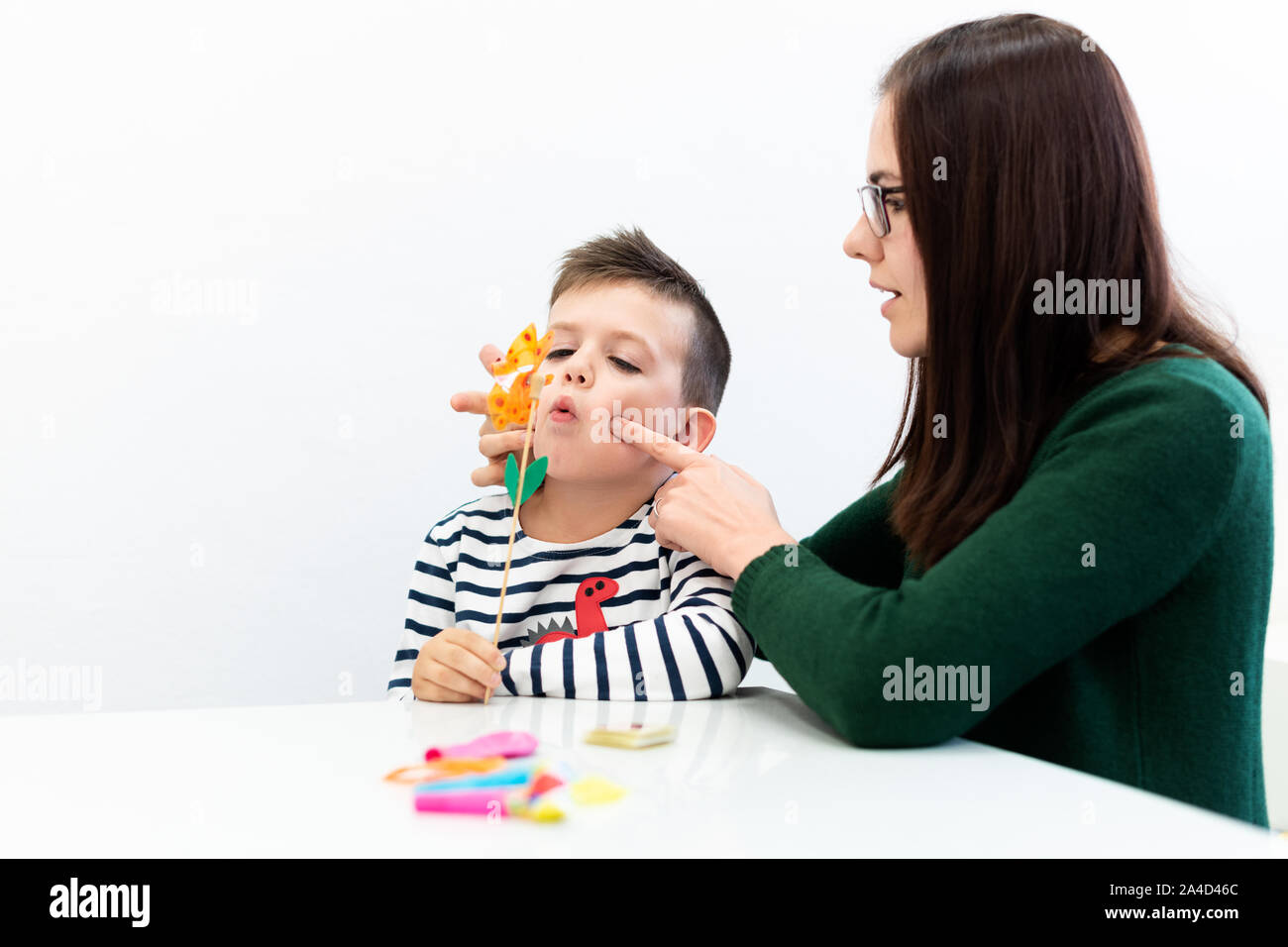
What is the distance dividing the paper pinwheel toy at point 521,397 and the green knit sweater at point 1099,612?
318mm

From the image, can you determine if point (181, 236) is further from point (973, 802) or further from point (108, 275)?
point (973, 802)

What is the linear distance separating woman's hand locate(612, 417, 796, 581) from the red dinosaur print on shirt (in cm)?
19

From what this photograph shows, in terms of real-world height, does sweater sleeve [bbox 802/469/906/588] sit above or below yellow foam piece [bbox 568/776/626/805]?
above

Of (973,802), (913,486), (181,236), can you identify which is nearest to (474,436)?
(181,236)

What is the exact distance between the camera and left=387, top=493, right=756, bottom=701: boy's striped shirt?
45.4 inches

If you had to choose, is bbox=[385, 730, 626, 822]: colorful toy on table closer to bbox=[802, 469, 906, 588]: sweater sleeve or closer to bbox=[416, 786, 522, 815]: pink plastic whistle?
bbox=[416, 786, 522, 815]: pink plastic whistle

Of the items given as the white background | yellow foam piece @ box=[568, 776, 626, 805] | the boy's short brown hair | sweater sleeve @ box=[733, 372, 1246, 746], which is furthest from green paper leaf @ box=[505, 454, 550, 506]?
the white background

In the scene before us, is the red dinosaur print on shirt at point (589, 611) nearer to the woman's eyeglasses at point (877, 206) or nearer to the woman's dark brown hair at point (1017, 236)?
the woman's dark brown hair at point (1017, 236)

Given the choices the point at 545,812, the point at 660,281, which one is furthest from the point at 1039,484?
the point at 660,281

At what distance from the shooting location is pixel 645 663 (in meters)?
1.15

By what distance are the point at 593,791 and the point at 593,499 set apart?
2.64 ft

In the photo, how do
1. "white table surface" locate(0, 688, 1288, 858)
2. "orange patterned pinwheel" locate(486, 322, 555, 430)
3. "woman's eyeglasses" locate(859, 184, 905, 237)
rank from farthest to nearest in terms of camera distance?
"orange patterned pinwheel" locate(486, 322, 555, 430)
"woman's eyeglasses" locate(859, 184, 905, 237)
"white table surface" locate(0, 688, 1288, 858)

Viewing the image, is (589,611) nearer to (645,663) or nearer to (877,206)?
(645,663)
